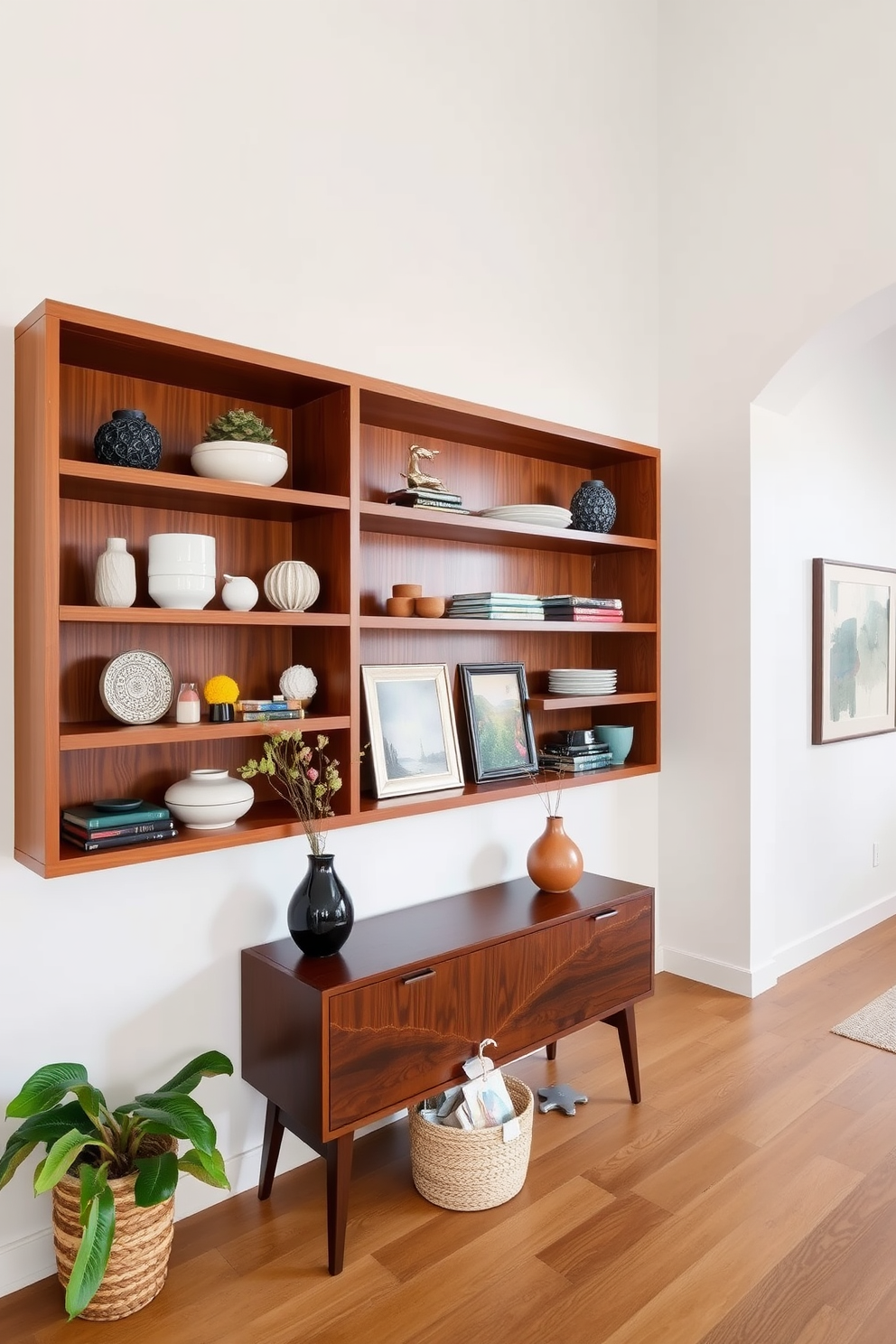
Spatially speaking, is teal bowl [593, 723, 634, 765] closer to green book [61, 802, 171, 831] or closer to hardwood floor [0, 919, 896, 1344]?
hardwood floor [0, 919, 896, 1344]

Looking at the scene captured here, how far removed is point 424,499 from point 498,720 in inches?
30.4

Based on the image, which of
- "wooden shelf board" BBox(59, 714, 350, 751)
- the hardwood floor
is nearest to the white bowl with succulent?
"wooden shelf board" BBox(59, 714, 350, 751)

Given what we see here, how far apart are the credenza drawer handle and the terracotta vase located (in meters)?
0.64

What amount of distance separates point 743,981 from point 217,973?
2087 millimetres

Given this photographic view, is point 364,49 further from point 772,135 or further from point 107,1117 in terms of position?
point 107,1117

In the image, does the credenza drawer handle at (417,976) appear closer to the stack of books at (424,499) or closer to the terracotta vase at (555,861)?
the terracotta vase at (555,861)

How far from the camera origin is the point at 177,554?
1897 mm

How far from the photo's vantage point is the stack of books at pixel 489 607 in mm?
2594

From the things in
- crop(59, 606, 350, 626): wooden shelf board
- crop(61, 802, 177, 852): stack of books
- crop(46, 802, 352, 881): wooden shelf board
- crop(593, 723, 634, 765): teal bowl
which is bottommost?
crop(46, 802, 352, 881): wooden shelf board

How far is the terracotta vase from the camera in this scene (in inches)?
102

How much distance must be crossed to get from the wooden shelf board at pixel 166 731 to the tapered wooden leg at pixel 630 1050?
1.24 m

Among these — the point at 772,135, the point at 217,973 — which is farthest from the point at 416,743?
the point at 772,135

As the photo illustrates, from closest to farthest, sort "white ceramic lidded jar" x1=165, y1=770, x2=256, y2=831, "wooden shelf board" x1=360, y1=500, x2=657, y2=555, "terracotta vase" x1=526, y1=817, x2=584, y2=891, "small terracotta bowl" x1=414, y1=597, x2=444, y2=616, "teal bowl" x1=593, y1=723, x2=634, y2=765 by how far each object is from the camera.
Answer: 1. "white ceramic lidded jar" x1=165, y1=770, x2=256, y2=831
2. "wooden shelf board" x1=360, y1=500, x2=657, y2=555
3. "small terracotta bowl" x1=414, y1=597, x2=444, y2=616
4. "terracotta vase" x1=526, y1=817, x2=584, y2=891
5. "teal bowl" x1=593, y1=723, x2=634, y2=765

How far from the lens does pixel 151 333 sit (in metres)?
1.81
